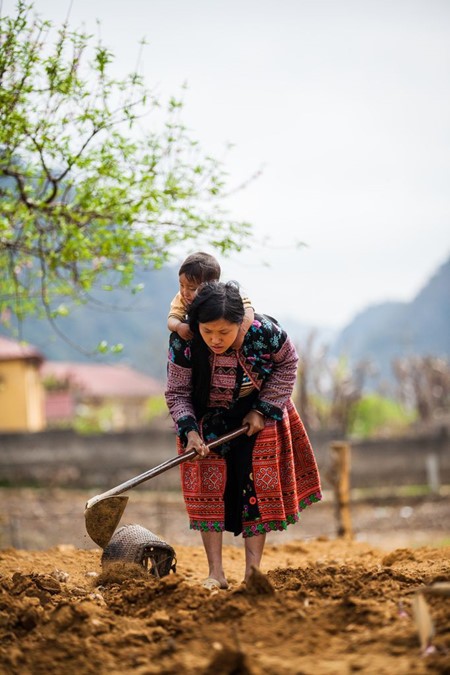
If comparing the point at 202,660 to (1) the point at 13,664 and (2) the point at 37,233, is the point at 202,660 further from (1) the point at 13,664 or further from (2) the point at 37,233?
(2) the point at 37,233

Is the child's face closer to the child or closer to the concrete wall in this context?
the child

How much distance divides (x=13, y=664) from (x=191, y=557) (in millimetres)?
3299

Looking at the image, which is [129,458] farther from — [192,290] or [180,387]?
[192,290]

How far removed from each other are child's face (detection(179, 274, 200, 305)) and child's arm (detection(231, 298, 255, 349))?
0.89 feet

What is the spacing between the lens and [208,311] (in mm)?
4172

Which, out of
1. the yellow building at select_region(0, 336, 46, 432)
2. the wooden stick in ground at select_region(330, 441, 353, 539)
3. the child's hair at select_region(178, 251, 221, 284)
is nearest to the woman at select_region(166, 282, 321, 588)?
the child's hair at select_region(178, 251, 221, 284)

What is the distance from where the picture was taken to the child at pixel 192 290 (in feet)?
14.4

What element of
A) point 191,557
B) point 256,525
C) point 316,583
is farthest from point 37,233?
point 316,583

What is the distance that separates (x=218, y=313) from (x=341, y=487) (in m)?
5.24

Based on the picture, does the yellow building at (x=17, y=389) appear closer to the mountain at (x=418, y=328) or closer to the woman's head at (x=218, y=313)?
the woman's head at (x=218, y=313)

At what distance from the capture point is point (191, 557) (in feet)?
20.2

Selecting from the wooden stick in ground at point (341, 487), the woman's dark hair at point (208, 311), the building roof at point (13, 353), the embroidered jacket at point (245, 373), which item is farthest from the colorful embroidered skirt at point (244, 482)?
the building roof at point (13, 353)

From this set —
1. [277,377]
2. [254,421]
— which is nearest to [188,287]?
[277,377]

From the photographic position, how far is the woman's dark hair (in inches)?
164
